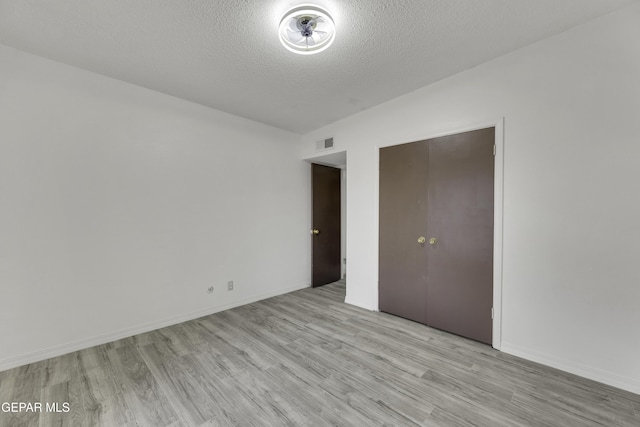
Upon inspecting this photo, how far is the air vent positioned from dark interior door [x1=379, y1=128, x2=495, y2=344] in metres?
0.94

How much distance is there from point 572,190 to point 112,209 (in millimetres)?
4139

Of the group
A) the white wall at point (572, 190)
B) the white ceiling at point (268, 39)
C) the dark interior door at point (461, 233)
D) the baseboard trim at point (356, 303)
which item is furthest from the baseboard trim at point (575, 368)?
the white ceiling at point (268, 39)

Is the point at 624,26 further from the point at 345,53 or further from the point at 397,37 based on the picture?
the point at 345,53

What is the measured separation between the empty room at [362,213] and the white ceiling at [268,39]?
19 millimetres

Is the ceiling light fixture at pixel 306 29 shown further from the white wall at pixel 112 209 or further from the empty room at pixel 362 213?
the white wall at pixel 112 209

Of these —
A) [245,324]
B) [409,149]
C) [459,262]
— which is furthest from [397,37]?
[245,324]

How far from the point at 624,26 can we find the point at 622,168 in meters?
1.00

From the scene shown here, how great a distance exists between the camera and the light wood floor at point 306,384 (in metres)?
1.57

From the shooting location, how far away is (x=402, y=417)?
157 cm

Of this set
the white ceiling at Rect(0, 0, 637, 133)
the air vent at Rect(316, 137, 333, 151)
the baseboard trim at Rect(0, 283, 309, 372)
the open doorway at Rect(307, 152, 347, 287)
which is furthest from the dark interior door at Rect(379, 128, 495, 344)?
the baseboard trim at Rect(0, 283, 309, 372)

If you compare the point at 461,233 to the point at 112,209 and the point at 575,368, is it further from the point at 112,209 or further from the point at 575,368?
the point at 112,209

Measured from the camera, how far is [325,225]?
4.56 m

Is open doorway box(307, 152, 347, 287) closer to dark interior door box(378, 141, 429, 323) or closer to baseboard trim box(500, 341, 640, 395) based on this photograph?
dark interior door box(378, 141, 429, 323)

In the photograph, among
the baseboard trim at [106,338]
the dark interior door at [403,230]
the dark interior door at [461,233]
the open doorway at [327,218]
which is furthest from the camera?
the open doorway at [327,218]
